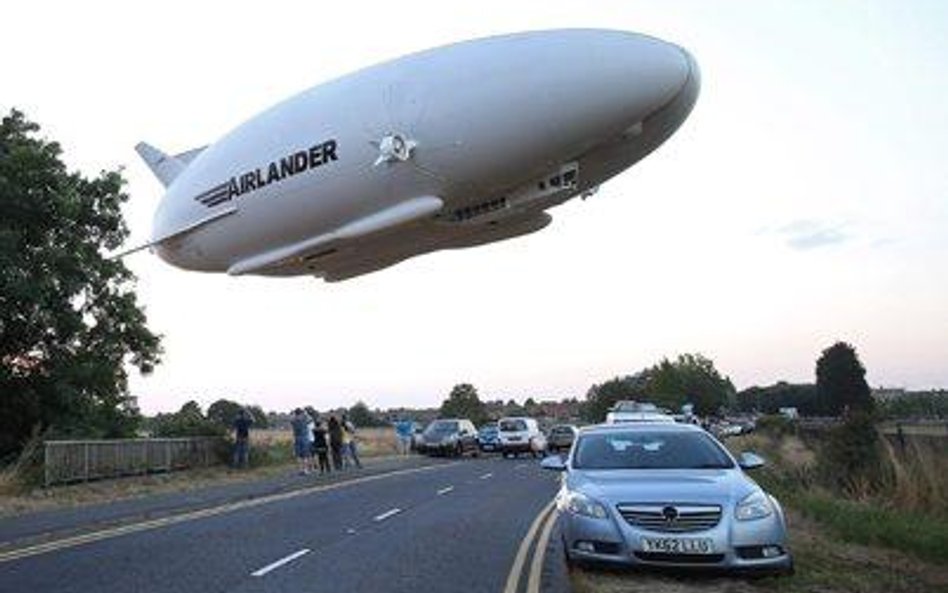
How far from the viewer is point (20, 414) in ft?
109

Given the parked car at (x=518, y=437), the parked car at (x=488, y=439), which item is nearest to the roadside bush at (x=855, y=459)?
the parked car at (x=518, y=437)

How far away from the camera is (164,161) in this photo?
→ 63.6 feet

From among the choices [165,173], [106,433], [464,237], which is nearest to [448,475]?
[106,433]

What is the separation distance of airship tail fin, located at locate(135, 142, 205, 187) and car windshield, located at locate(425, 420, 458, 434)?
30.4m

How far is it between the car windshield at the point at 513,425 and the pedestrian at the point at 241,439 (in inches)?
627

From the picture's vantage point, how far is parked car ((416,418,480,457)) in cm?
4884

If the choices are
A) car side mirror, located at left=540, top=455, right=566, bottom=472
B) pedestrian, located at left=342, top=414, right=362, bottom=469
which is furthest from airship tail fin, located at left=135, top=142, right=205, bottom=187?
pedestrian, located at left=342, top=414, right=362, bottom=469

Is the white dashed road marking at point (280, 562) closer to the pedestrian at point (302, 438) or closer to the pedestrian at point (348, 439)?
the pedestrian at point (302, 438)

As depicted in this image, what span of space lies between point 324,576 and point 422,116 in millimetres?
5081

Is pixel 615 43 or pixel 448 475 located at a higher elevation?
pixel 615 43

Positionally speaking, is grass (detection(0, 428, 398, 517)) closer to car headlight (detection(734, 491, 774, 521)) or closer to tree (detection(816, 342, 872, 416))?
car headlight (detection(734, 491, 774, 521))

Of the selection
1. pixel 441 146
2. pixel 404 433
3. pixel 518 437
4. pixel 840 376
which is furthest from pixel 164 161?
pixel 840 376

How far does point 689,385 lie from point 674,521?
506 ft

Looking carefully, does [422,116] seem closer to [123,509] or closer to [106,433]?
[123,509]
